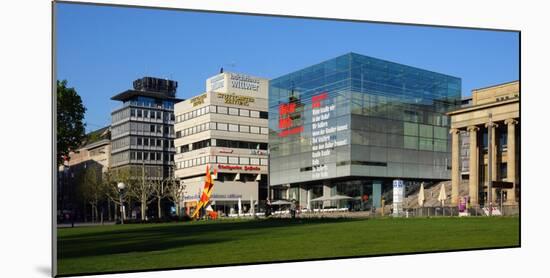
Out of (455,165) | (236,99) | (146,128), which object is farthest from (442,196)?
(146,128)

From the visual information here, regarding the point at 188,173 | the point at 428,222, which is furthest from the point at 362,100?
the point at 188,173

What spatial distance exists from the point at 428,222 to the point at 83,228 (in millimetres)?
11164

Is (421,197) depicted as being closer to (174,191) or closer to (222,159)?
(222,159)

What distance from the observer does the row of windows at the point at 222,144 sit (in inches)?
771

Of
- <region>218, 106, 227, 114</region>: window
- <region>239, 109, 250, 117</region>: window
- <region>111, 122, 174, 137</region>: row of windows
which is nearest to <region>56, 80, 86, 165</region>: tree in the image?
<region>111, 122, 174, 137</region>: row of windows

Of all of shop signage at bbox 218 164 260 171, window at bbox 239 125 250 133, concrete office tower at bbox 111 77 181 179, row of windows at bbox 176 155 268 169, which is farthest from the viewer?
window at bbox 239 125 250 133

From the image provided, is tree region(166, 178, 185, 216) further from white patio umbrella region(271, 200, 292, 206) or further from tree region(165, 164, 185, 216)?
white patio umbrella region(271, 200, 292, 206)

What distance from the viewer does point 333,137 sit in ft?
103

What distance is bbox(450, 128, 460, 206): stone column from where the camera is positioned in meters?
28.3

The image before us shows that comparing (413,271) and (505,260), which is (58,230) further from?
(505,260)

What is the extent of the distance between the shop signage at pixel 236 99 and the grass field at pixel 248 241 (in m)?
3.12

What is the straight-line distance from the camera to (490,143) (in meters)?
30.5

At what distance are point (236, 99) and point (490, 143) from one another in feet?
46.5

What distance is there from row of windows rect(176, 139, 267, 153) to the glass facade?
1.10 metres
